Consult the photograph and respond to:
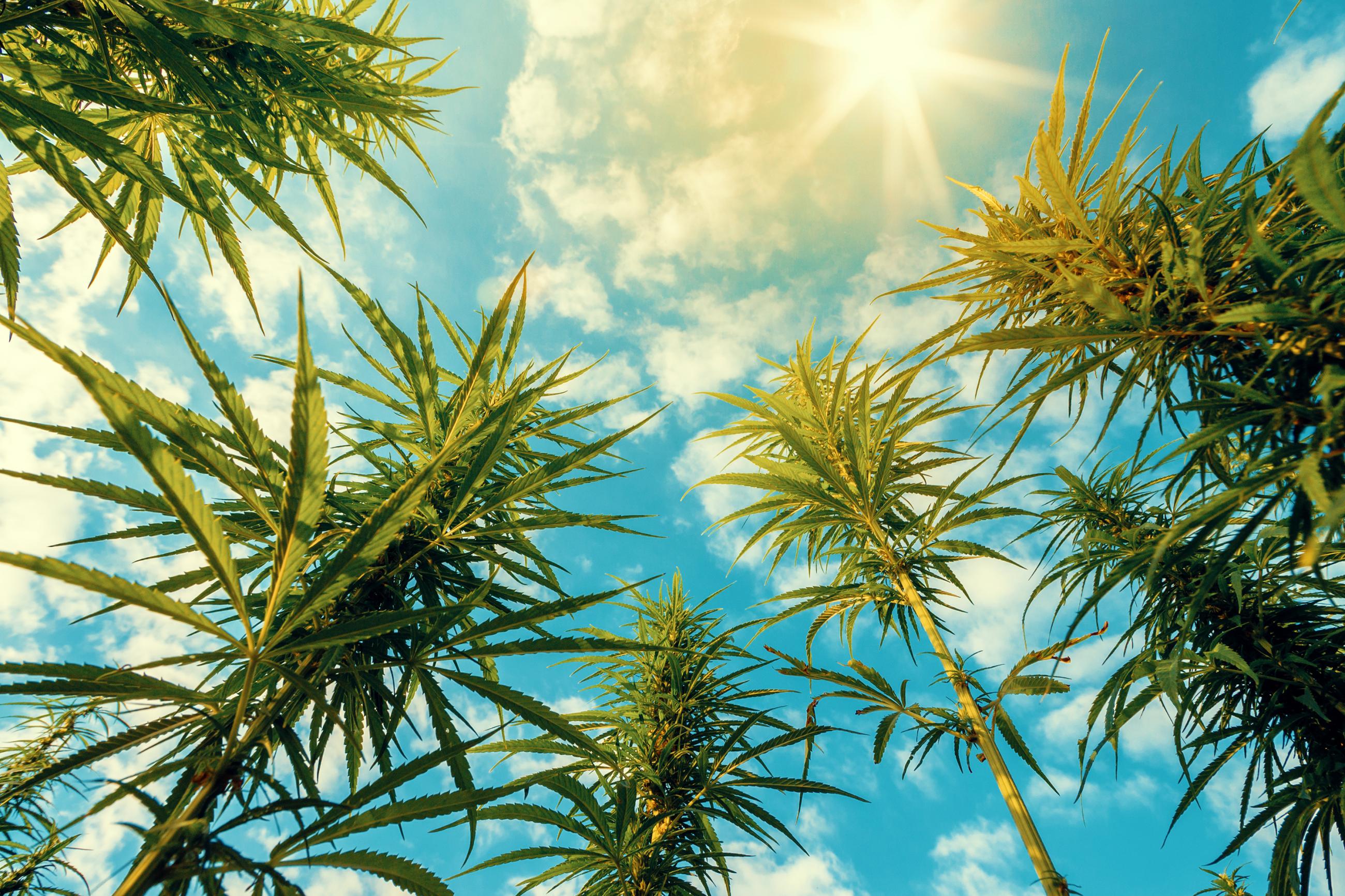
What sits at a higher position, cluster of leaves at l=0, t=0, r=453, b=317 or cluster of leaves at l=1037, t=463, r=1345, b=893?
cluster of leaves at l=0, t=0, r=453, b=317

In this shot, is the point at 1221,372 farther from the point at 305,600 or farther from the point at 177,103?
the point at 177,103

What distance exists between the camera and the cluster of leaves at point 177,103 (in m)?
1.19

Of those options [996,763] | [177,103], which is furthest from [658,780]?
[177,103]

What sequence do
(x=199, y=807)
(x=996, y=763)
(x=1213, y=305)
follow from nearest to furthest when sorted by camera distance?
1. (x=199, y=807)
2. (x=1213, y=305)
3. (x=996, y=763)

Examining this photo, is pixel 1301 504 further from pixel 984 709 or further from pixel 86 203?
pixel 86 203

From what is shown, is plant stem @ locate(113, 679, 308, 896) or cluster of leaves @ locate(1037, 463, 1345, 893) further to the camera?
cluster of leaves @ locate(1037, 463, 1345, 893)

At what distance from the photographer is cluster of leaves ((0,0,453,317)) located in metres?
1.19

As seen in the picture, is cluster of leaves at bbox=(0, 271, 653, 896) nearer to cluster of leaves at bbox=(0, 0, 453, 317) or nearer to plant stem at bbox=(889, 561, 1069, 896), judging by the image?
cluster of leaves at bbox=(0, 0, 453, 317)

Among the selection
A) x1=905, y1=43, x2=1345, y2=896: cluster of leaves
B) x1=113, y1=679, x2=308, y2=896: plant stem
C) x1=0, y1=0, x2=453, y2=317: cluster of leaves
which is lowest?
x1=113, y1=679, x2=308, y2=896: plant stem

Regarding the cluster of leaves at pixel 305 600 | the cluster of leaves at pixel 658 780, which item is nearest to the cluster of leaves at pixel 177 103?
the cluster of leaves at pixel 305 600

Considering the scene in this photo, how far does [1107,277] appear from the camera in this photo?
145 cm

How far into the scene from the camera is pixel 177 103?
191cm

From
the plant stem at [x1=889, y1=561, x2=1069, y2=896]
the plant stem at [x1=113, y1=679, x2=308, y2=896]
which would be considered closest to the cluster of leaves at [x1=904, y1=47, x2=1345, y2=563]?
the plant stem at [x1=889, y1=561, x2=1069, y2=896]

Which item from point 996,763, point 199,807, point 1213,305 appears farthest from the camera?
point 996,763
